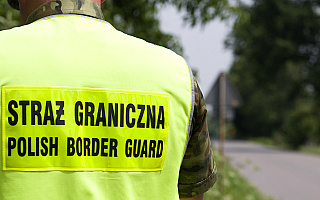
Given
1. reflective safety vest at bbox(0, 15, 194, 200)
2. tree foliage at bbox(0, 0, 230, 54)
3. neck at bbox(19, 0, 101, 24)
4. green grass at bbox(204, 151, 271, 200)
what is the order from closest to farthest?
reflective safety vest at bbox(0, 15, 194, 200)
neck at bbox(19, 0, 101, 24)
tree foliage at bbox(0, 0, 230, 54)
green grass at bbox(204, 151, 271, 200)

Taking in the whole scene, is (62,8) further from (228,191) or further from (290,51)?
(290,51)

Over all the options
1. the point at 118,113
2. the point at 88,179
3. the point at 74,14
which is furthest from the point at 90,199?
the point at 74,14

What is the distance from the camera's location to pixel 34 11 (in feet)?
4.18

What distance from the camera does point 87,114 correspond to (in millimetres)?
1214

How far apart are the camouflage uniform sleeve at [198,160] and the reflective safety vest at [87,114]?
1.9 inches

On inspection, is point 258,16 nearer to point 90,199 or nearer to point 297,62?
point 297,62

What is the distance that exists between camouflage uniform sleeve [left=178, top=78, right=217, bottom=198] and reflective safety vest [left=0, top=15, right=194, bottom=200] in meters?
0.05

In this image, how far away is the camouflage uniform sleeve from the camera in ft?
4.42

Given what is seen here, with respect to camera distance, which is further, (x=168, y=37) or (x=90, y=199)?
(x=168, y=37)

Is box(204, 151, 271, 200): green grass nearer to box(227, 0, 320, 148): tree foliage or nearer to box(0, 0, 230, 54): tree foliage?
box(0, 0, 230, 54): tree foliage

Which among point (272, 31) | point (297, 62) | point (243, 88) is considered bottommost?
point (243, 88)

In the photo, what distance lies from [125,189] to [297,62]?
105ft

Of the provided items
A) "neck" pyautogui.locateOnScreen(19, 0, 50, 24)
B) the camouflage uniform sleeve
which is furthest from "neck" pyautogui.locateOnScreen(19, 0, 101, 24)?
the camouflage uniform sleeve

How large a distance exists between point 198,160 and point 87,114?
1.21 ft
